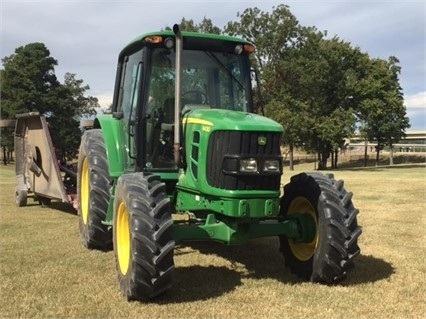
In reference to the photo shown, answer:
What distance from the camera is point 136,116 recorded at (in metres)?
6.16

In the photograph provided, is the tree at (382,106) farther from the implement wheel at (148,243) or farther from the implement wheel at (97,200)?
the implement wheel at (148,243)

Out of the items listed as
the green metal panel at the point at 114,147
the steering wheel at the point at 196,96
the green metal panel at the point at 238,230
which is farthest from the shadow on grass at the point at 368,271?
the green metal panel at the point at 114,147

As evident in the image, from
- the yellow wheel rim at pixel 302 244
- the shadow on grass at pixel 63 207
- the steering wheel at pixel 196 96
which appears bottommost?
the shadow on grass at pixel 63 207

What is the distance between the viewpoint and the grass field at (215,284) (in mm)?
4805

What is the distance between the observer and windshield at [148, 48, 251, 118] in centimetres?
613

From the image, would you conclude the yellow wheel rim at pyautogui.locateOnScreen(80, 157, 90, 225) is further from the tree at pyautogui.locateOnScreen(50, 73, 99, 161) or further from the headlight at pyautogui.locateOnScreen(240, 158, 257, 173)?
the tree at pyautogui.locateOnScreen(50, 73, 99, 161)

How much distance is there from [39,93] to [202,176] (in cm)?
4411

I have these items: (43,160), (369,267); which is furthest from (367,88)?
(369,267)

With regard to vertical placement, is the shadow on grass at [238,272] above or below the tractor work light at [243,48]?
below

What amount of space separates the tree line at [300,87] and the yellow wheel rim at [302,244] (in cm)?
3644

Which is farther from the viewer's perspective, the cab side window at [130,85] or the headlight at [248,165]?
the cab side window at [130,85]

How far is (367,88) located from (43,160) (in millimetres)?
37490

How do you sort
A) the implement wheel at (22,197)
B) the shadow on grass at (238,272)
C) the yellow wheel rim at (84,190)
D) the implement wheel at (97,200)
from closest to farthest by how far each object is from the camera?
the shadow on grass at (238,272) → the implement wheel at (97,200) → the yellow wheel rim at (84,190) → the implement wheel at (22,197)

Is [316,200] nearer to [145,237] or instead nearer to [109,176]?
[145,237]
